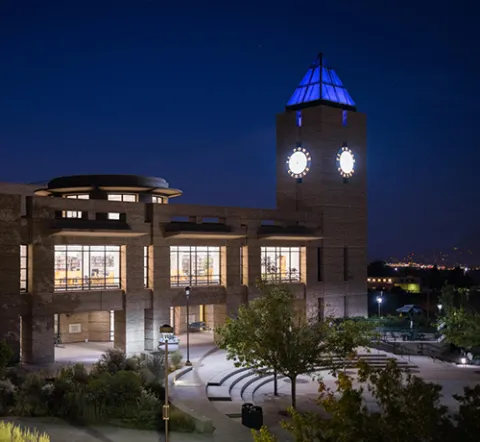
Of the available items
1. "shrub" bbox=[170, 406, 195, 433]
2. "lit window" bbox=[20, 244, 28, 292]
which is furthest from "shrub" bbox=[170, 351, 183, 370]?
"shrub" bbox=[170, 406, 195, 433]

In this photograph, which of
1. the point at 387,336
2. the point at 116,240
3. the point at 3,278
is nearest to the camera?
the point at 3,278

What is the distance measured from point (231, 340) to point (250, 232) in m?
18.2

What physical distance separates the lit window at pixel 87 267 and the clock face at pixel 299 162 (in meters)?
18.6

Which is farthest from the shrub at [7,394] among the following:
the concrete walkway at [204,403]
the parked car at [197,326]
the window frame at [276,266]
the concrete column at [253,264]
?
the window frame at [276,266]

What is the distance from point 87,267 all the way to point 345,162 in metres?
23.9

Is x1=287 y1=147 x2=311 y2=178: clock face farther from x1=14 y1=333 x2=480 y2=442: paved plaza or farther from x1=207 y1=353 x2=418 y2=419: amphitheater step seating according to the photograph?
x1=207 y1=353 x2=418 y2=419: amphitheater step seating

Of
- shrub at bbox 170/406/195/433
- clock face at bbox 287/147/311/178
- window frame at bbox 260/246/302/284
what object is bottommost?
shrub at bbox 170/406/195/433

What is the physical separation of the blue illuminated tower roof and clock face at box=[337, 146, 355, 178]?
3.74m

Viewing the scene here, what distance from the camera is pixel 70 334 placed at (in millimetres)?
45312

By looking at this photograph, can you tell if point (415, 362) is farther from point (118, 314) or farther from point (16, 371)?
point (16, 371)

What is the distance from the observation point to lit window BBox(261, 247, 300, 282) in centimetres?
4997

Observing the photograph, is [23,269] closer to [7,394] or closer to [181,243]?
[181,243]

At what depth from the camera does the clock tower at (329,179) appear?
53.2 meters

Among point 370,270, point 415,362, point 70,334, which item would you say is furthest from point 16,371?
point 370,270
